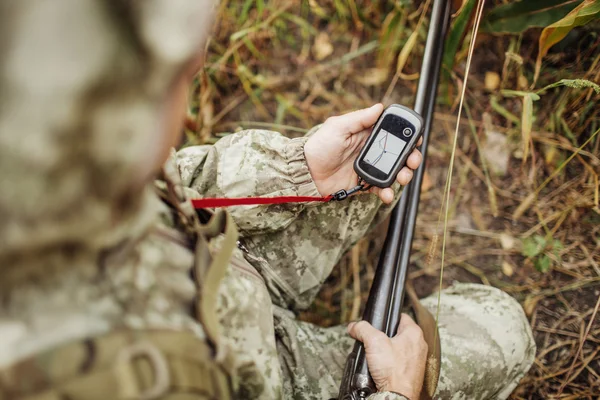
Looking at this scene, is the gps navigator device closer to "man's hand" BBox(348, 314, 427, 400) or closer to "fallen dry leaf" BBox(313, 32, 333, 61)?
"man's hand" BBox(348, 314, 427, 400)

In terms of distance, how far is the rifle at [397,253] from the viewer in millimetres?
1063

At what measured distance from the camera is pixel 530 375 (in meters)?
1.52

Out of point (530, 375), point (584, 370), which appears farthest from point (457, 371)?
point (584, 370)

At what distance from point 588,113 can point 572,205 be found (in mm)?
312

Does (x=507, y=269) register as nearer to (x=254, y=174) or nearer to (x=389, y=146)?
(x=389, y=146)

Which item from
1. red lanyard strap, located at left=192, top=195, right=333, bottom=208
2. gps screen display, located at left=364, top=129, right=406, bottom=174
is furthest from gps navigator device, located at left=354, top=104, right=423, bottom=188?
red lanyard strap, located at left=192, top=195, right=333, bottom=208

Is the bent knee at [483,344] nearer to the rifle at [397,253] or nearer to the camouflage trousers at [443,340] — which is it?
the camouflage trousers at [443,340]

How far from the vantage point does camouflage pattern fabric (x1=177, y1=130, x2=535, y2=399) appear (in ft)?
3.61

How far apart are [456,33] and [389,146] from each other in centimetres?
55

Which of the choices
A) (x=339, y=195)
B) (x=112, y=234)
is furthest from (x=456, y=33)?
(x=112, y=234)

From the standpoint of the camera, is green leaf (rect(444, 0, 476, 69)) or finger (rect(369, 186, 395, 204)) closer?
finger (rect(369, 186, 395, 204))

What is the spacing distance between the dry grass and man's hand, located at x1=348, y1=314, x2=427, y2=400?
0.49m

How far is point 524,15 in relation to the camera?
1.46 meters

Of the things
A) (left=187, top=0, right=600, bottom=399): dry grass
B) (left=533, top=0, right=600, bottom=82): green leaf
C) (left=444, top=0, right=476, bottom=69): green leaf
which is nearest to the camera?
(left=533, top=0, right=600, bottom=82): green leaf
